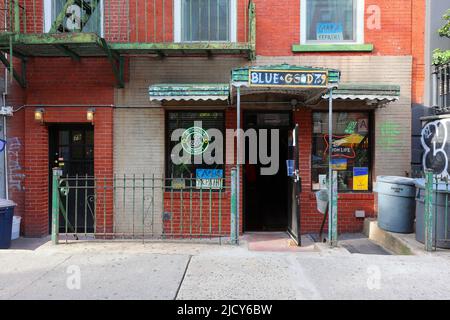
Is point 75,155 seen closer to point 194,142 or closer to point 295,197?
point 194,142

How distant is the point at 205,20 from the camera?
8.16 m

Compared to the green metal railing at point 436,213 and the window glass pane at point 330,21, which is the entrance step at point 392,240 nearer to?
the green metal railing at point 436,213

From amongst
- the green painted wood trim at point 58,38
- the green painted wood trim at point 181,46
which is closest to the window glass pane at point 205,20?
the green painted wood trim at point 181,46

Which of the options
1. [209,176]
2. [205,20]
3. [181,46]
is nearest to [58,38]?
[181,46]

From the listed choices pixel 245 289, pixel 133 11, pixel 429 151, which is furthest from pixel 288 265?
pixel 133 11

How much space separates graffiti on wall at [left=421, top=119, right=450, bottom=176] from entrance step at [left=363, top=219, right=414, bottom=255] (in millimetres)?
1391

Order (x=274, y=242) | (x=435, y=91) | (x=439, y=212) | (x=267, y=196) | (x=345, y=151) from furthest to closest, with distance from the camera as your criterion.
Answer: (x=267, y=196), (x=345, y=151), (x=435, y=91), (x=274, y=242), (x=439, y=212)

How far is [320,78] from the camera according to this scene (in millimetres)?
6012

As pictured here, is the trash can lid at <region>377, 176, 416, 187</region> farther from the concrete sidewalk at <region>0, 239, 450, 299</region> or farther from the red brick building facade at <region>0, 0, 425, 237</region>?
the concrete sidewalk at <region>0, 239, 450, 299</region>

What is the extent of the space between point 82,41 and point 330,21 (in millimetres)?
4508

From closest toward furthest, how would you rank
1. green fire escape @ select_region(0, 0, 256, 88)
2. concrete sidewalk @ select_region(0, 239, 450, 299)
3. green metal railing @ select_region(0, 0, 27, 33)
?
concrete sidewalk @ select_region(0, 239, 450, 299) → green fire escape @ select_region(0, 0, 256, 88) → green metal railing @ select_region(0, 0, 27, 33)

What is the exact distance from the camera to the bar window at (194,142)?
809 centimetres

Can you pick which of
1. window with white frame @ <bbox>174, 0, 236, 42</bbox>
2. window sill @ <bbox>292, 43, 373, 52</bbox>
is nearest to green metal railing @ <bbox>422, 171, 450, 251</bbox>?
→ window sill @ <bbox>292, 43, 373, 52</bbox>

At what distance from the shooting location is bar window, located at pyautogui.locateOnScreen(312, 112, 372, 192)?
317 inches
